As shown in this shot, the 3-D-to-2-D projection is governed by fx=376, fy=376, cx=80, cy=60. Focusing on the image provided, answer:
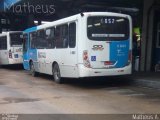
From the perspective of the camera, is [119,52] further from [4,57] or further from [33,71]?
[4,57]

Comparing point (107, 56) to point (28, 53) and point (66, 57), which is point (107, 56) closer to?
point (66, 57)

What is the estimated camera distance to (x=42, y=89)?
13805 millimetres

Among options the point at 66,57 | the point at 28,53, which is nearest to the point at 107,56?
the point at 66,57

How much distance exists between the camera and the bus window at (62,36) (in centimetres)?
1468

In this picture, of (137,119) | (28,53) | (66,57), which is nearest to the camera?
(137,119)

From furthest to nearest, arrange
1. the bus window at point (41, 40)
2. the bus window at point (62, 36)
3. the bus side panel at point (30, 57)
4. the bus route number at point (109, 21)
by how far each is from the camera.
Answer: the bus side panel at point (30, 57) < the bus window at point (41, 40) < the bus window at point (62, 36) < the bus route number at point (109, 21)

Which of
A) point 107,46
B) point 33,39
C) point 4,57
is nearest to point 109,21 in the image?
point 107,46

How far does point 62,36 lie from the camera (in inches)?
595

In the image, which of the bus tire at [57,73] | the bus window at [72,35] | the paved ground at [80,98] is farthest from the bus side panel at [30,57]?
the bus window at [72,35]

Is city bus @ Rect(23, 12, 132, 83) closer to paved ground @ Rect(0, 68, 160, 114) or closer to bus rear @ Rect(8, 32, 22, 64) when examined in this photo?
paved ground @ Rect(0, 68, 160, 114)

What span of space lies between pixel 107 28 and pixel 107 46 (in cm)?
68

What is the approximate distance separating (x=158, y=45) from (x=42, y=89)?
7.32m

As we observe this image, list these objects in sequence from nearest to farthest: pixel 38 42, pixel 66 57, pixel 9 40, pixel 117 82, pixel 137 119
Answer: pixel 137 119 < pixel 66 57 < pixel 117 82 < pixel 38 42 < pixel 9 40

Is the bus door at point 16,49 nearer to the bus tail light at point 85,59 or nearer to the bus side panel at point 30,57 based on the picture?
the bus side panel at point 30,57
